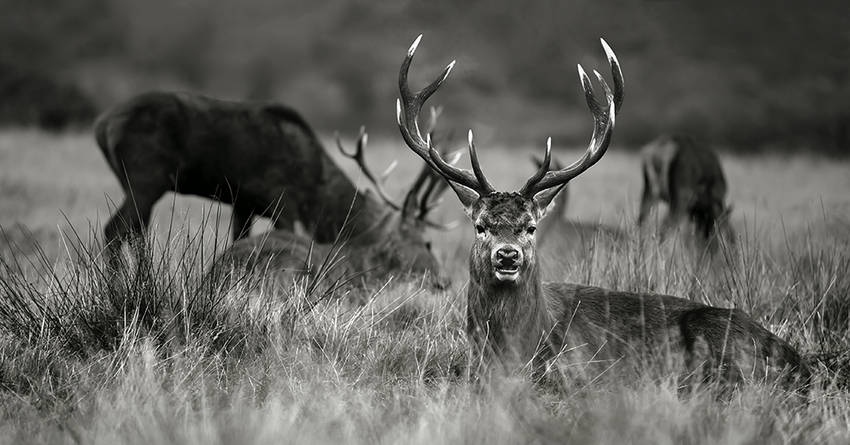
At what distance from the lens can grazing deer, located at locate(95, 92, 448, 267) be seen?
819 cm

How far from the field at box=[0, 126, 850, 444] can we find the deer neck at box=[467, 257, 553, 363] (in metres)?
0.20

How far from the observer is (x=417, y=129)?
506 centimetres

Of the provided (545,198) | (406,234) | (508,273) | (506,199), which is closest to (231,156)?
(406,234)

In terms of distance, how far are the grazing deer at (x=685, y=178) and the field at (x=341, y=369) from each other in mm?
4504

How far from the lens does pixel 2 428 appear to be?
3465 millimetres

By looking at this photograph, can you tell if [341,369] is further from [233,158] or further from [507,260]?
[233,158]

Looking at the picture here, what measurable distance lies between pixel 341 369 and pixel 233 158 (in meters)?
4.60

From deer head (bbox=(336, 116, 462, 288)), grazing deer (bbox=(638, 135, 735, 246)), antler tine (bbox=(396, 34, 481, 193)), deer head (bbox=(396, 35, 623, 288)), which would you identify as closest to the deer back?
deer head (bbox=(336, 116, 462, 288))

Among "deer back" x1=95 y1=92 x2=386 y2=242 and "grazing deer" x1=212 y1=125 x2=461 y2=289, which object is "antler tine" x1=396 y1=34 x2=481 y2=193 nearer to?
"grazing deer" x1=212 y1=125 x2=461 y2=289

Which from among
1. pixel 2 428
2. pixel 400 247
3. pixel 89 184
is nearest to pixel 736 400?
pixel 2 428

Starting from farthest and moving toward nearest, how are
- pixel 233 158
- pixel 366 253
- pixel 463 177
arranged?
pixel 233 158 < pixel 366 253 < pixel 463 177

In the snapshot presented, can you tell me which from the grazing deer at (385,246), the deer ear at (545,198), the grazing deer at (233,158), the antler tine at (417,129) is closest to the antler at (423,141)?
the antler tine at (417,129)

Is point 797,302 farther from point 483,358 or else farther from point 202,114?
point 202,114

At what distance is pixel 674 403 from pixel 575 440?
0.45 meters
